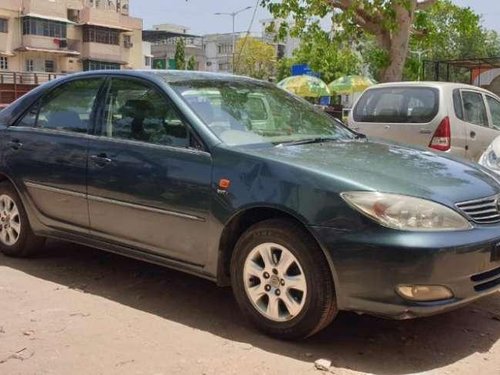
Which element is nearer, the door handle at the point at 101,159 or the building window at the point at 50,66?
the door handle at the point at 101,159

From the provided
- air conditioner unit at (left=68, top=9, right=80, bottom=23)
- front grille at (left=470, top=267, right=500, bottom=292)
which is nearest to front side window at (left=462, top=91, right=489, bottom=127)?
front grille at (left=470, top=267, right=500, bottom=292)

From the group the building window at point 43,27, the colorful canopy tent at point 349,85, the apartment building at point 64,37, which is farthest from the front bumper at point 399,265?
the building window at point 43,27

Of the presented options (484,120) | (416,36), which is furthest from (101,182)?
(416,36)

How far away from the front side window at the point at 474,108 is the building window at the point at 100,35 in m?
57.0

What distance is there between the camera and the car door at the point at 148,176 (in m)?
4.28

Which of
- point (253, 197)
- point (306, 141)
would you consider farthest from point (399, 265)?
point (306, 141)

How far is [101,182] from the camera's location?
4.80 meters

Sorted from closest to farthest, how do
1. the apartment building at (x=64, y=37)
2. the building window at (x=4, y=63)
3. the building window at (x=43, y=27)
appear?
the building window at (x=4, y=63)
the apartment building at (x=64, y=37)
the building window at (x=43, y=27)

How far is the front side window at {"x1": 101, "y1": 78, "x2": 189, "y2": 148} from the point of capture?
4.53m

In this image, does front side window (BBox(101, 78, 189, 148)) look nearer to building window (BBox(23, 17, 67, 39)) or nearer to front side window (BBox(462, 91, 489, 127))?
front side window (BBox(462, 91, 489, 127))

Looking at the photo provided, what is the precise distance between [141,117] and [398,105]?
4946 millimetres

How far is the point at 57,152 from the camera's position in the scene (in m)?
5.19

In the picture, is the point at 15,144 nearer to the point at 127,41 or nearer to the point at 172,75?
the point at 172,75

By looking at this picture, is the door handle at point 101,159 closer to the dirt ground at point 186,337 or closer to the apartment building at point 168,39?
the dirt ground at point 186,337
